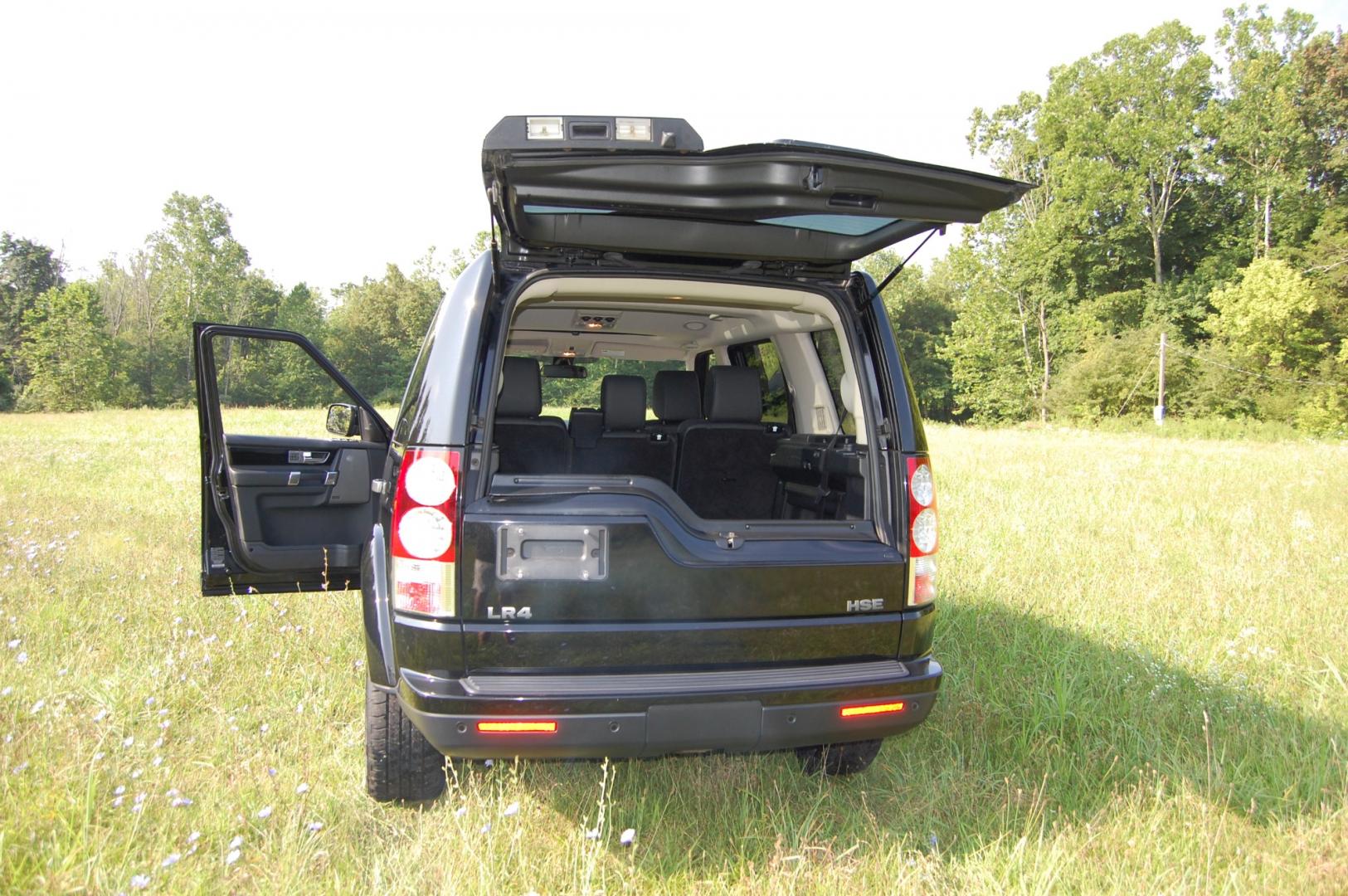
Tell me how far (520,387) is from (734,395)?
3.47 feet

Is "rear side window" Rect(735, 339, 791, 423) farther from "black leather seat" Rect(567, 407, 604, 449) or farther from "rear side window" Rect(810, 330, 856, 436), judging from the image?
"black leather seat" Rect(567, 407, 604, 449)

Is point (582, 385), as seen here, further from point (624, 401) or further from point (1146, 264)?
point (1146, 264)

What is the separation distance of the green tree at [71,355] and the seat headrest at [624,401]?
54.0 m

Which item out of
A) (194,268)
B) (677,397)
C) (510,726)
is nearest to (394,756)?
(510,726)

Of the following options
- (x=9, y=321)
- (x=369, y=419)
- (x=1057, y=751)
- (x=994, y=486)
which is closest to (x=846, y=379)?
(x=1057, y=751)

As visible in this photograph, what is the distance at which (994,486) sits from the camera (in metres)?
10.5

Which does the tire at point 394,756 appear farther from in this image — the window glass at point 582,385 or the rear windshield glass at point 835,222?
the window glass at point 582,385

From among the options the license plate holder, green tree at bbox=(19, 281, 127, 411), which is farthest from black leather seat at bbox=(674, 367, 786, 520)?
green tree at bbox=(19, 281, 127, 411)

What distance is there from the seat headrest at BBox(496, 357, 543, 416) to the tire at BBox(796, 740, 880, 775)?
6.55 feet

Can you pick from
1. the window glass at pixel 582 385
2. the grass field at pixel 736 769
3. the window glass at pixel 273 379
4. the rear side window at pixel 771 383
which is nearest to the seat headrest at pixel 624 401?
the rear side window at pixel 771 383

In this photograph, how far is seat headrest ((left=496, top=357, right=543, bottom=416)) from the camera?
12.7 feet

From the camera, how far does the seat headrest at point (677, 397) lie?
474 cm

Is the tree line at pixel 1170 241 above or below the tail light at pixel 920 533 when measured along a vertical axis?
above

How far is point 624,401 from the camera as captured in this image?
445 centimetres
